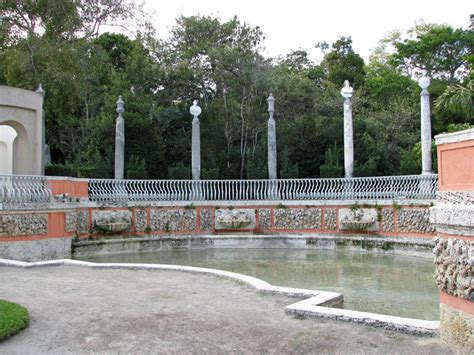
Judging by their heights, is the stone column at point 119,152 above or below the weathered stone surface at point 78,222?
above

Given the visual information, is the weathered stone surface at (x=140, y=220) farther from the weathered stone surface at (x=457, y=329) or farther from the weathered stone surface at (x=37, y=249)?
the weathered stone surface at (x=457, y=329)

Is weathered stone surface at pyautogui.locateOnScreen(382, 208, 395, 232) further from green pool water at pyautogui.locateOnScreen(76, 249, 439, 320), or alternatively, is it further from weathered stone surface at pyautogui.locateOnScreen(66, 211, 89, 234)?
weathered stone surface at pyautogui.locateOnScreen(66, 211, 89, 234)

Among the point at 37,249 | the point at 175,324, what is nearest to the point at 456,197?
the point at 175,324

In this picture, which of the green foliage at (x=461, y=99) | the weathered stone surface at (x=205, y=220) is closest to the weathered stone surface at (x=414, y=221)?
the green foliage at (x=461, y=99)

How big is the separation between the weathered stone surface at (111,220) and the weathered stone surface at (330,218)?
636 cm

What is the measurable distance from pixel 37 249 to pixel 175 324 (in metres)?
8.48

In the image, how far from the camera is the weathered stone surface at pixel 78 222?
1377 cm

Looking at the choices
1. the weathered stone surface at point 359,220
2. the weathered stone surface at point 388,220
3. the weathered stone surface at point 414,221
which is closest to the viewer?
the weathered stone surface at point 414,221

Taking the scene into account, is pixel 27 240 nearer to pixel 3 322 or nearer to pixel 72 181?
pixel 72 181

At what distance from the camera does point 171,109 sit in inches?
1041

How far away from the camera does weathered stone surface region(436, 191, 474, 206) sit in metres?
4.13

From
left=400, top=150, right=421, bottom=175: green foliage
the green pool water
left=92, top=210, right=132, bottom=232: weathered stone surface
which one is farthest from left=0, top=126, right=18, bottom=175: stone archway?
left=400, top=150, right=421, bottom=175: green foliage

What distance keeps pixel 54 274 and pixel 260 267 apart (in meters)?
4.88

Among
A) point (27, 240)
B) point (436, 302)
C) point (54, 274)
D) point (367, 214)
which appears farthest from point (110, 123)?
point (436, 302)
